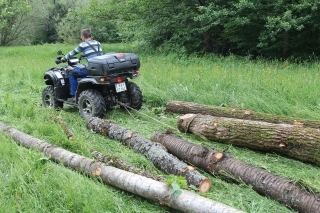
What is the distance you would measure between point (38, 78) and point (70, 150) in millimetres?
7637

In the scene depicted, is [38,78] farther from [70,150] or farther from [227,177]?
[227,177]

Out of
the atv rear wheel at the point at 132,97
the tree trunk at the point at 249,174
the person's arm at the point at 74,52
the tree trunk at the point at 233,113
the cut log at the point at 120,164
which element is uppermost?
the person's arm at the point at 74,52

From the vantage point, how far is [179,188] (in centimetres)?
341

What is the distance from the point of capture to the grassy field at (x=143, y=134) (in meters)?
3.62

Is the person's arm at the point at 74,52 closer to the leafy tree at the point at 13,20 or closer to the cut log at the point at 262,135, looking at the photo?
the cut log at the point at 262,135

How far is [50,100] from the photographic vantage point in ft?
27.0

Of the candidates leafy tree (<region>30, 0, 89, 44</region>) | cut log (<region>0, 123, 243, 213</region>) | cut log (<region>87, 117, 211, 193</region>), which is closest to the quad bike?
cut log (<region>87, 117, 211, 193</region>)

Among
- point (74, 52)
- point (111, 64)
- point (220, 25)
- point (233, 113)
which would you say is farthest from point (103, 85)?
point (220, 25)

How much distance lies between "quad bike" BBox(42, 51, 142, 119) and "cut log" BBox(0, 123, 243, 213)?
6.41 ft

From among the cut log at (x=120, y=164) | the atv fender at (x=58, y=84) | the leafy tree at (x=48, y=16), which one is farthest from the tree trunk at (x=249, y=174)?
the leafy tree at (x=48, y=16)

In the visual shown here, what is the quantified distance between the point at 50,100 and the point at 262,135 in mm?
5044

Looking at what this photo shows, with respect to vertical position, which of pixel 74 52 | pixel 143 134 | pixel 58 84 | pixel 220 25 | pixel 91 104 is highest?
pixel 220 25

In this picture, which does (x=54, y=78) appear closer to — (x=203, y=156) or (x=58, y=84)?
(x=58, y=84)

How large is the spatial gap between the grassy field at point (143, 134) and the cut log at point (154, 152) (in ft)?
0.31
